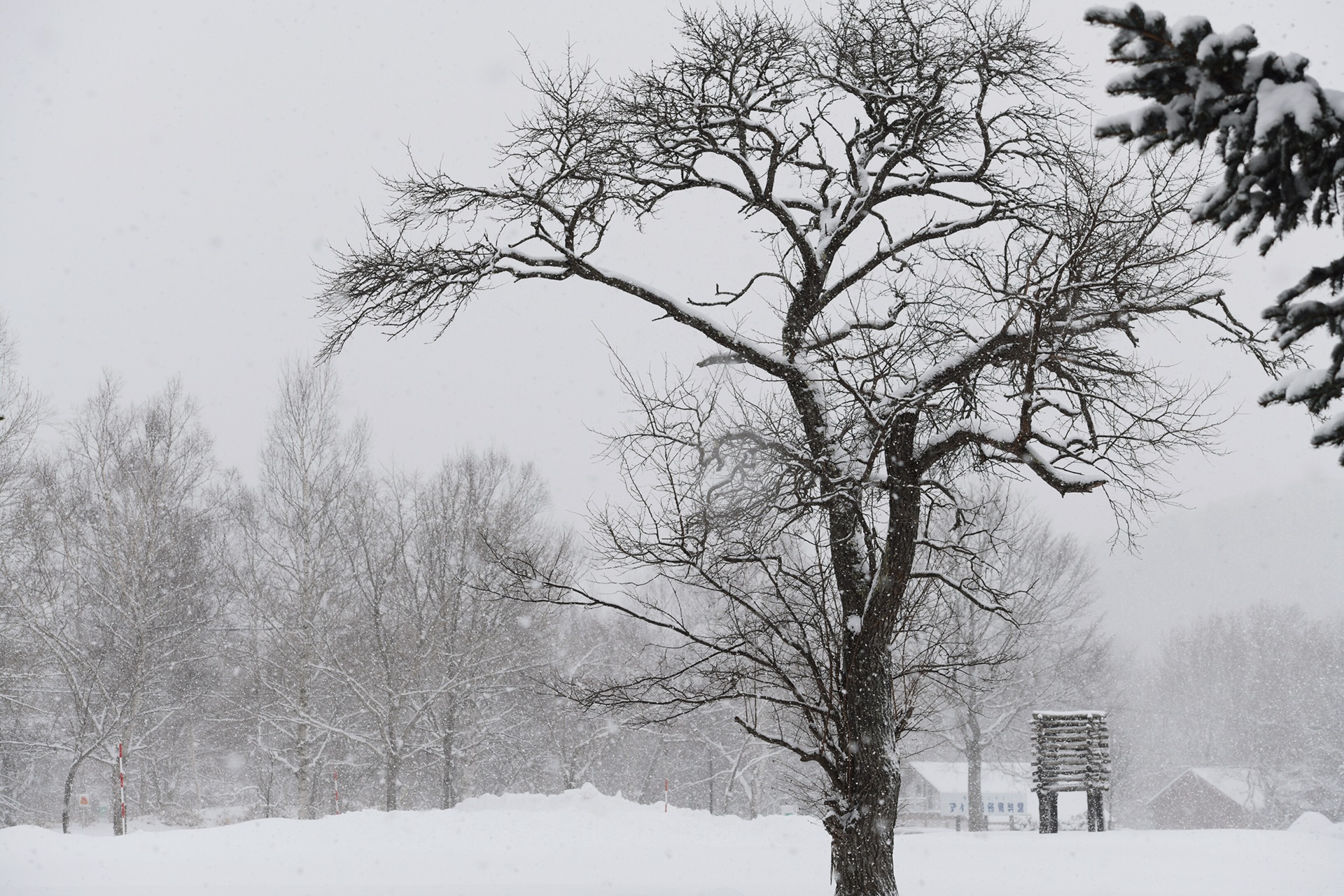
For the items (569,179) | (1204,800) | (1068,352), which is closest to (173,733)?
(569,179)

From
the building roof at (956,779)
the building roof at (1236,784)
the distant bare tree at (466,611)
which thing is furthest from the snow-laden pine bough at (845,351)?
the building roof at (1236,784)

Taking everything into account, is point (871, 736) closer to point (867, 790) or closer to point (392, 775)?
point (867, 790)

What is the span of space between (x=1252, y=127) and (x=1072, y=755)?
14.7m

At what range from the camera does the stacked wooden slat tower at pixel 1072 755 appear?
49.5ft

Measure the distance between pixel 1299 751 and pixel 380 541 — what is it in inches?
1917

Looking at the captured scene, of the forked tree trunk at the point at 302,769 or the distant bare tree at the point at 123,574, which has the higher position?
the distant bare tree at the point at 123,574

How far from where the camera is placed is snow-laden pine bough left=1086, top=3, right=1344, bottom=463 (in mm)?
2451

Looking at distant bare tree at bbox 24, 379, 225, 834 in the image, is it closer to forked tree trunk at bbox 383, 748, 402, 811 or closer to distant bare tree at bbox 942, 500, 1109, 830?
forked tree trunk at bbox 383, 748, 402, 811

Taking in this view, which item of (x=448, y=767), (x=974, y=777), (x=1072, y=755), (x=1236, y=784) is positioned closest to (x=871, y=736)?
(x=1072, y=755)

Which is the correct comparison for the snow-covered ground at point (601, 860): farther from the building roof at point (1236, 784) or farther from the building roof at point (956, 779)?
the building roof at point (1236, 784)

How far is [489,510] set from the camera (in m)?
29.8

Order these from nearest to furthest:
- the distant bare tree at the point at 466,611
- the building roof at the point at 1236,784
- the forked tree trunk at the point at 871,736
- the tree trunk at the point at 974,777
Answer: the forked tree trunk at the point at 871,736
the distant bare tree at the point at 466,611
the tree trunk at the point at 974,777
the building roof at the point at 1236,784

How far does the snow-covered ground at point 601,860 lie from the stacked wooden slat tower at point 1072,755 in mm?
910

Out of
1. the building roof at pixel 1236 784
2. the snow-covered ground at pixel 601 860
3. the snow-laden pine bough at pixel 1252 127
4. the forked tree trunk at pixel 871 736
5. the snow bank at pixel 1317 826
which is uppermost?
the snow-laden pine bough at pixel 1252 127
